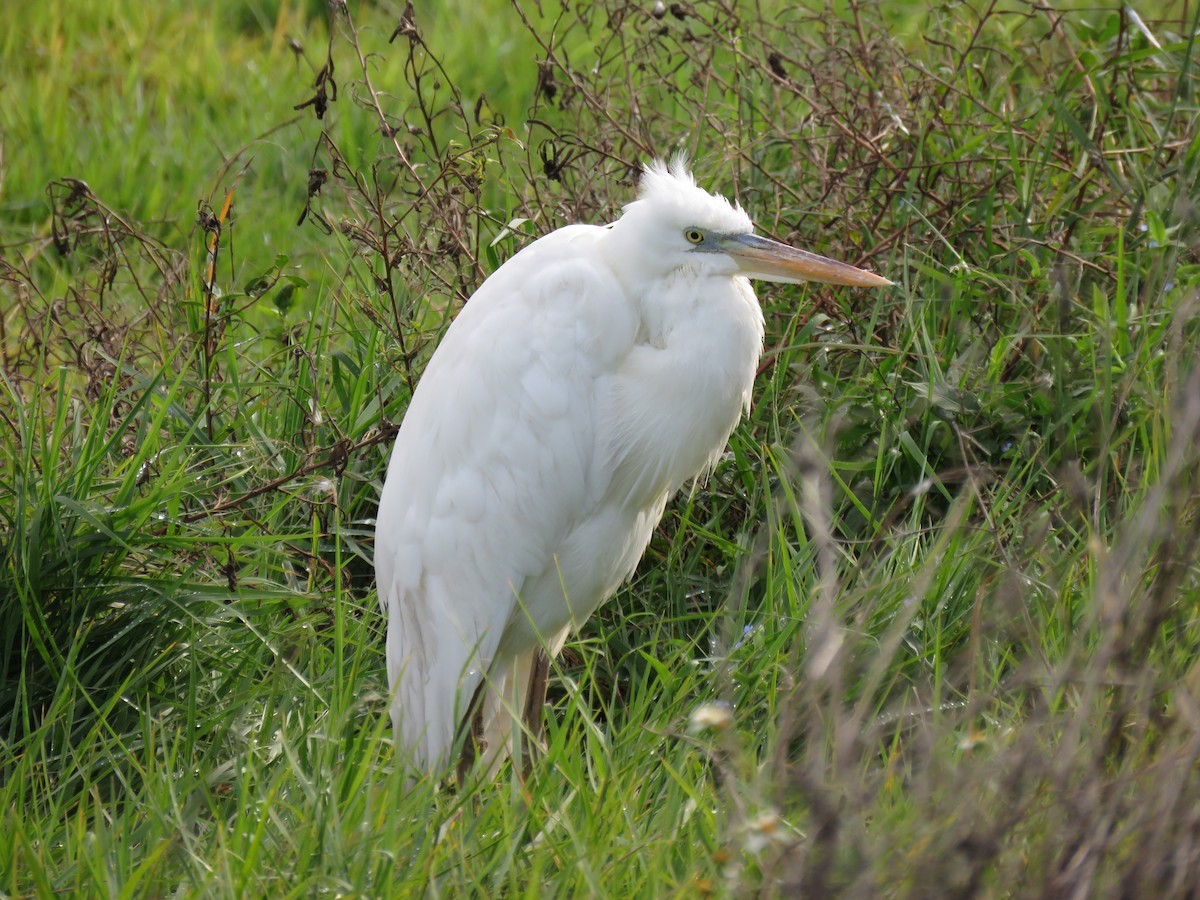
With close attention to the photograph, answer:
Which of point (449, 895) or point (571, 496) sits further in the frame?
point (571, 496)

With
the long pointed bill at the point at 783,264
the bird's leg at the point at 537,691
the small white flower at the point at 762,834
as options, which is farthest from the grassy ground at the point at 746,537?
the long pointed bill at the point at 783,264

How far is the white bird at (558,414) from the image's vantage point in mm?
2631

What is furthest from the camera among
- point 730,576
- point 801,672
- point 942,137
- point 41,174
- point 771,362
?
point 41,174

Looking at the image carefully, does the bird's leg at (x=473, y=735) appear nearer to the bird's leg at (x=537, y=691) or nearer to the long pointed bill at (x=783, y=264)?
the bird's leg at (x=537, y=691)

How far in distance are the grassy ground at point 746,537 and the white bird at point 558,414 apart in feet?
0.51

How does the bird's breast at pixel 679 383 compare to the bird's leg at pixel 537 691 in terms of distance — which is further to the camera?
the bird's leg at pixel 537 691

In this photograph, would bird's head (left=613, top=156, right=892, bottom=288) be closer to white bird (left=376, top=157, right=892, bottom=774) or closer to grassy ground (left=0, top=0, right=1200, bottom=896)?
white bird (left=376, top=157, right=892, bottom=774)

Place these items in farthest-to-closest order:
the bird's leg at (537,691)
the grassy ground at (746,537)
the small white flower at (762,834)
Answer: the bird's leg at (537,691)
the grassy ground at (746,537)
the small white flower at (762,834)

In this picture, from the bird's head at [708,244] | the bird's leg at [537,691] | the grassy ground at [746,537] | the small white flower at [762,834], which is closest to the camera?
the small white flower at [762,834]

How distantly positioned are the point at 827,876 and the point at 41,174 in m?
4.18

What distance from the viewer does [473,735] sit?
109 inches

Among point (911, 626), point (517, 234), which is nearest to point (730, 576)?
point (911, 626)

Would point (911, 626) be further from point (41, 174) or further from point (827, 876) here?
point (41, 174)

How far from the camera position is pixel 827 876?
1481 mm
